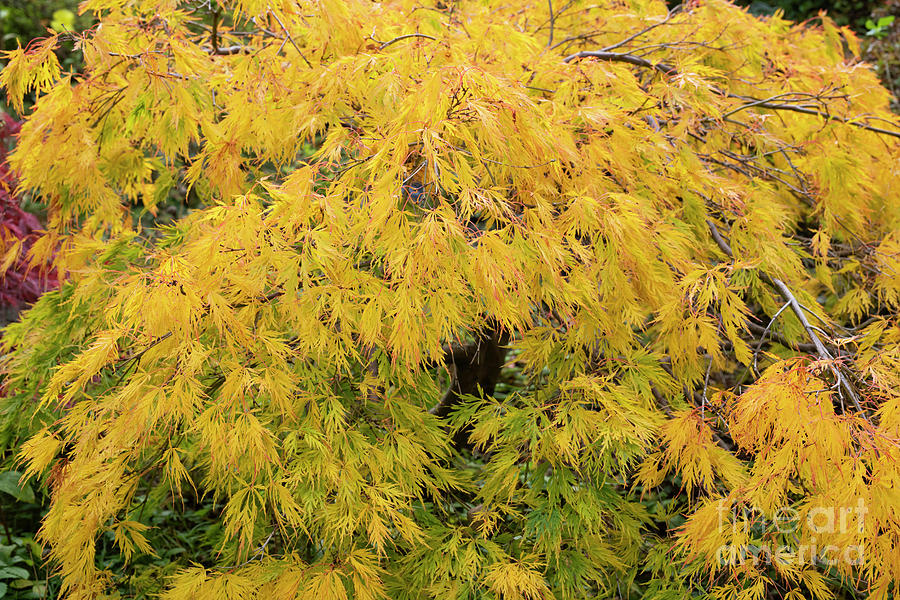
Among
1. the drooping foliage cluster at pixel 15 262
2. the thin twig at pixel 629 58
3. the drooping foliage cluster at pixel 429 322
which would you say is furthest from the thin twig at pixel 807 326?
the drooping foliage cluster at pixel 15 262

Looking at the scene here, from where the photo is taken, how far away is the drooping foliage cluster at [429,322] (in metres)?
1.59

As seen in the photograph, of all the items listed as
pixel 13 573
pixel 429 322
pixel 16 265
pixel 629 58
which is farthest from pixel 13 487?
pixel 629 58

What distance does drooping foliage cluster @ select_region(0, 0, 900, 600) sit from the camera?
159 cm

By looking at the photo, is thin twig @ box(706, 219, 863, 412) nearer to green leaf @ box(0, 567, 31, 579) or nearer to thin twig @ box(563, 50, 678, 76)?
thin twig @ box(563, 50, 678, 76)

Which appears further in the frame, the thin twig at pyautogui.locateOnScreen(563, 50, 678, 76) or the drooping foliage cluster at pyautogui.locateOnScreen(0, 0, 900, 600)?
the thin twig at pyautogui.locateOnScreen(563, 50, 678, 76)

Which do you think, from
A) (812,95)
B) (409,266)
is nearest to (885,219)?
(812,95)

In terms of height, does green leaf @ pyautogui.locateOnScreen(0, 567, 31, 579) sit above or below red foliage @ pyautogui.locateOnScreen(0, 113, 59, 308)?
below

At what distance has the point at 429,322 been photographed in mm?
1598

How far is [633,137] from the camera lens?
6.70 feet

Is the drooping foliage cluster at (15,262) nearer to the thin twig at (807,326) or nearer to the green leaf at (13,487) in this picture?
the green leaf at (13,487)

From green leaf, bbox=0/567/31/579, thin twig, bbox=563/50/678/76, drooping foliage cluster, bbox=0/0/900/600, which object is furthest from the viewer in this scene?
green leaf, bbox=0/567/31/579

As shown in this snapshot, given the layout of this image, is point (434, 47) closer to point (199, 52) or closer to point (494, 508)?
point (199, 52)

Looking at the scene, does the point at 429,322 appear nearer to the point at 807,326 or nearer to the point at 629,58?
the point at 807,326

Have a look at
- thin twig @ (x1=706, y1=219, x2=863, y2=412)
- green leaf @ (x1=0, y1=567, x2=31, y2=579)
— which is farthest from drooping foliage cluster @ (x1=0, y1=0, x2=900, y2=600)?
green leaf @ (x1=0, y1=567, x2=31, y2=579)
